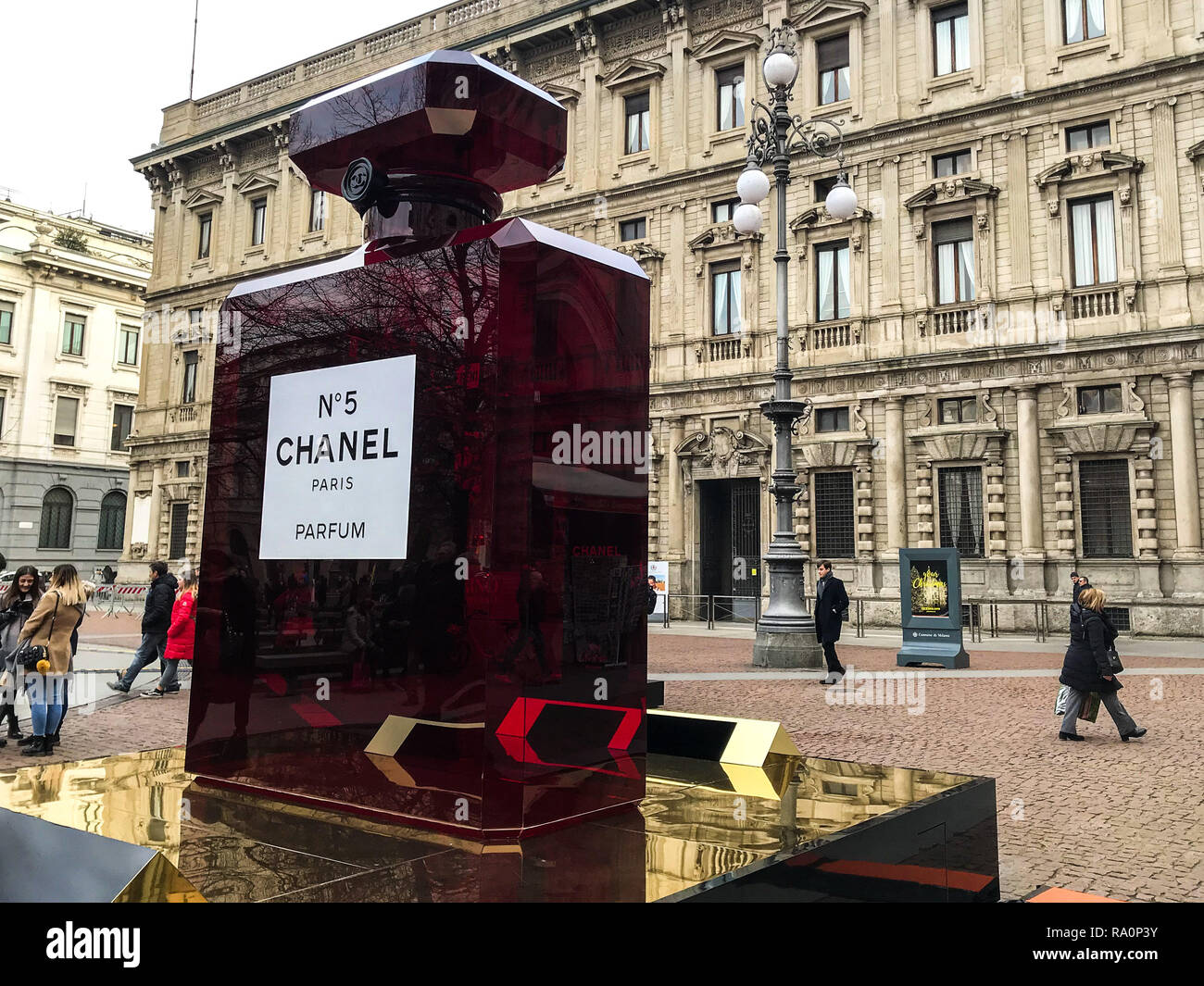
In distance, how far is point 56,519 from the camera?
4225cm

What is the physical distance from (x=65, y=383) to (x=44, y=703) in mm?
40256

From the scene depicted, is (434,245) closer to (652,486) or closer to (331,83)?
(652,486)

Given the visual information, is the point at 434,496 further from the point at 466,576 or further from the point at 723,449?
the point at 723,449

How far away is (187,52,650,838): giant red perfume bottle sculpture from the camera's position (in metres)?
2.52

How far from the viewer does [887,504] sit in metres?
22.5

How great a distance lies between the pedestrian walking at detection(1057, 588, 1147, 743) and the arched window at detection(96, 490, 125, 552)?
1730 inches

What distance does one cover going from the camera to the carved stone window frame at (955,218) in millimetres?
21797

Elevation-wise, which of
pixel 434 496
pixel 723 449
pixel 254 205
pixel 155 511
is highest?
pixel 254 205

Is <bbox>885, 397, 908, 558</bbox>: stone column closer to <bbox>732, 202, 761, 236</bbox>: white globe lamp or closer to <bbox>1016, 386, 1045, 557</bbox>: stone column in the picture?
<bbox>1016, 386, 1045, 557</bbox>: stone column

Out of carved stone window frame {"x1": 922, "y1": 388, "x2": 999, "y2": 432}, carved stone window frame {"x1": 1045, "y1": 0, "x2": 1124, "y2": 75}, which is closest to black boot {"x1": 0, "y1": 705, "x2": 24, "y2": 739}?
carved stone window frame {"x1": 922, "y1": 388, "x2": 999, "y2": 432}

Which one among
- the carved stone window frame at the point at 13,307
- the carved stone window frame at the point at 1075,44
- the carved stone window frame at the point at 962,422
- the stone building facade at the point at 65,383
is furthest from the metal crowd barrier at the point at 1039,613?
the carved stone window frame at the point at 13,307

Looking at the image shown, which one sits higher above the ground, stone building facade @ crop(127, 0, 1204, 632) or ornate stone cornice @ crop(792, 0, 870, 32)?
ornate stone cornice @ crop(792, 0, 870, 32)

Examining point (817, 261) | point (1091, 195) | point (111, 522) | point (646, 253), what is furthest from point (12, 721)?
point (111, 522)
